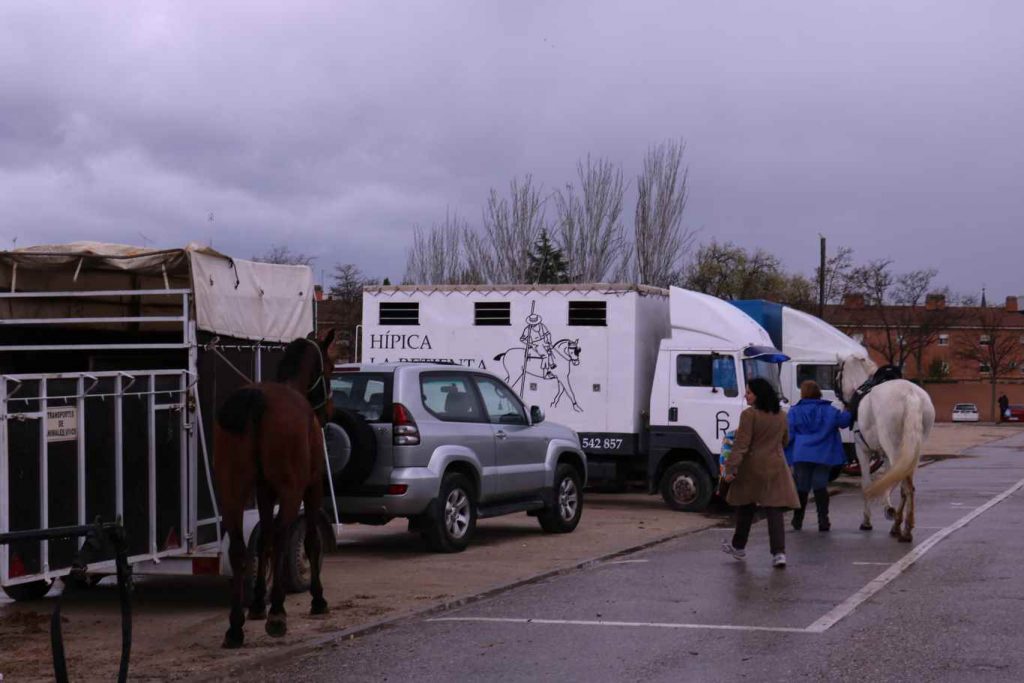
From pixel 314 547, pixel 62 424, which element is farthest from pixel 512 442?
pixel 62 424

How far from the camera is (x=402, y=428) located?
1281 centimetres

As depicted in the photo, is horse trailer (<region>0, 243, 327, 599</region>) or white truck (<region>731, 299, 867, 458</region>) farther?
white truck (<region>731, 299, 867, 458</region>)

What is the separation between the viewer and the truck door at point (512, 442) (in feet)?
46.8

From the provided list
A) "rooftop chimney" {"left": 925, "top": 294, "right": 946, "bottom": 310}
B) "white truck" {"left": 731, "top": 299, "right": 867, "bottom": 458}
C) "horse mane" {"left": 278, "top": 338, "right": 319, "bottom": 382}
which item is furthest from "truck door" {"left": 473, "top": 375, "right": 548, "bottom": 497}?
"rooftop chimney" {"left": 925, "top": 294, "right": 946, "bottom": 310}

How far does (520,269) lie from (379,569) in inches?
1318

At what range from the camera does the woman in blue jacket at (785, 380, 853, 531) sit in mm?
15492

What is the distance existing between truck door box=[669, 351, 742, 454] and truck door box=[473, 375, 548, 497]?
139 inches

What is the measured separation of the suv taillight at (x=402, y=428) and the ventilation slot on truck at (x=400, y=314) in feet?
23.4

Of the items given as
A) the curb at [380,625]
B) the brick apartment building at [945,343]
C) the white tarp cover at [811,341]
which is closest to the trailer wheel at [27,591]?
the curb at [380,625]

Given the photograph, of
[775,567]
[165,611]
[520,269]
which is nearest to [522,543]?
[775,567]

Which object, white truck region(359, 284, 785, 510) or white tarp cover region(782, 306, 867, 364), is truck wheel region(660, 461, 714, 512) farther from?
white tarp cover region(782, 306, 867, 364)

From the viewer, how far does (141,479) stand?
30.5 feet

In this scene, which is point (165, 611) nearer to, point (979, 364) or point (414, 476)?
point (414, 476)

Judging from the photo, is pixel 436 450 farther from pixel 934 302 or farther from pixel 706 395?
pixel 934 302
